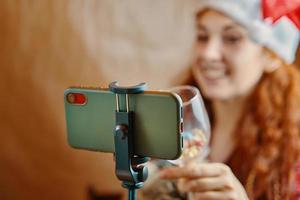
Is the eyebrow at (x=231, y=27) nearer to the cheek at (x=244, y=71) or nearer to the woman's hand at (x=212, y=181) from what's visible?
the cheek at (x=244, y=71)

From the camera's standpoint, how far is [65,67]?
1.24 meters

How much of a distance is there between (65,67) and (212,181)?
427mm

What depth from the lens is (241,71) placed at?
101 centimetres

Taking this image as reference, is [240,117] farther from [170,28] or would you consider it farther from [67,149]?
[67,149]

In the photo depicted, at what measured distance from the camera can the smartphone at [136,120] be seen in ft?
2.72

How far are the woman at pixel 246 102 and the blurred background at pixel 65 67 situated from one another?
0.06m

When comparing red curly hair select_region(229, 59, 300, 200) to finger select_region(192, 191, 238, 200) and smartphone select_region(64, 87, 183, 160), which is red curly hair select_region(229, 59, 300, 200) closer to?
finger select_region(192, 191, 238, 200)

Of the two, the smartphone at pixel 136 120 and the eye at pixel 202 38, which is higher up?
the eye at pixel 202 38

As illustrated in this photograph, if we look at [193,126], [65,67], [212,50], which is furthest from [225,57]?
[65,67]

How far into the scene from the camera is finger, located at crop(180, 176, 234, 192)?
3.37 feet

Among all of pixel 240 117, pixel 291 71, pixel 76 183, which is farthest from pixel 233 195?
pixel 76 183

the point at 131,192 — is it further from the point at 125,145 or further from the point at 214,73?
the point at 214,73

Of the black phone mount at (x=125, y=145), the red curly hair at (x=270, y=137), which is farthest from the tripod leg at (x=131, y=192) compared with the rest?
the red curly hair at (x=270, y=137)

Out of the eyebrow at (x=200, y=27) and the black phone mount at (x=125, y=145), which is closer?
the black phone mount at (x=125, y=145)
